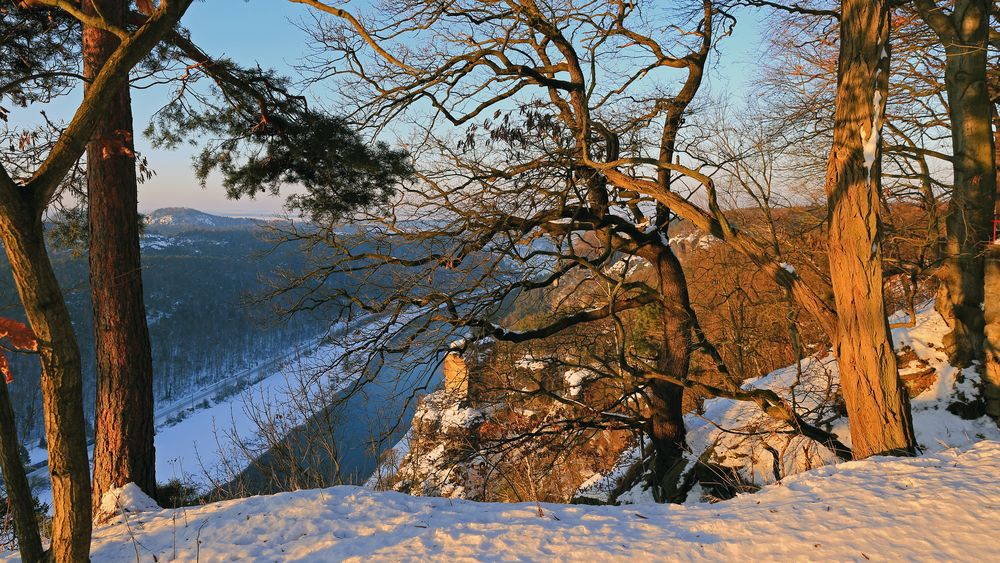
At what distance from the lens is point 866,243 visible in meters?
4.37

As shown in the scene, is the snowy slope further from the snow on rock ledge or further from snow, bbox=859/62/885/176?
the snow on rock ledge

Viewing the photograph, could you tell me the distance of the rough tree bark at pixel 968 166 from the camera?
5.70 m

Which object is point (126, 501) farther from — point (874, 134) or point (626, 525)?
point (874, 134)

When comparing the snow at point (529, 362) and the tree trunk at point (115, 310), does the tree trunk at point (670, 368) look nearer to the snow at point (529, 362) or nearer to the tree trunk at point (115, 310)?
the snow at point (529, 362)

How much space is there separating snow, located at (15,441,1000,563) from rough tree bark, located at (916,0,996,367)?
86.0 inches

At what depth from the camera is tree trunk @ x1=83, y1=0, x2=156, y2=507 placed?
4.97 m

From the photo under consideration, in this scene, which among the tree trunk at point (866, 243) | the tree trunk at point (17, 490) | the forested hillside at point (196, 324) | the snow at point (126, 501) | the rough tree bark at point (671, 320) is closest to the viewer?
the tree trunk at point (17, 490)

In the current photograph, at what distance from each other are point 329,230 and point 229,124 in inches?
70.6

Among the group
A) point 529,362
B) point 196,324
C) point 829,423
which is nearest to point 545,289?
point 529,362

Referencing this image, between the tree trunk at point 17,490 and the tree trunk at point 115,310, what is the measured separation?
6.85 feet

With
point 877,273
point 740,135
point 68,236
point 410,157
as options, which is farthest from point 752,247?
point 68,236

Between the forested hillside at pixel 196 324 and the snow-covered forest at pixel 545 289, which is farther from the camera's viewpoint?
the forested hillside at pixel 196 324

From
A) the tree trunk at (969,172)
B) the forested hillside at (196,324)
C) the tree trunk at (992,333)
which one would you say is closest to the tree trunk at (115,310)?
the tree trunk at (969,172)

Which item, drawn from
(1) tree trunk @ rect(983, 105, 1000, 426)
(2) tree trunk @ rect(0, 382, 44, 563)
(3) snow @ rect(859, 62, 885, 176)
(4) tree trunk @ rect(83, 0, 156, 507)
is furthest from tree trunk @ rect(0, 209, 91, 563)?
(1) tree trunk @ rect(983, 105, 1000, 426)
